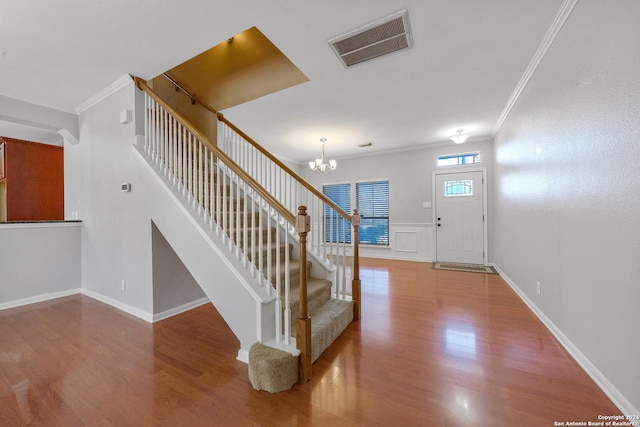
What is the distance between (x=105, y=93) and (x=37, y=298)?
2.84 m

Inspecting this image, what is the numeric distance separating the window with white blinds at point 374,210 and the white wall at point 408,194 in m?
0.15

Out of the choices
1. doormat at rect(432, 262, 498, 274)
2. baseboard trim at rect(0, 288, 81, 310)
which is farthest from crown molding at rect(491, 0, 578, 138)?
baseboard trim at rect(0, 288, 81, 310)

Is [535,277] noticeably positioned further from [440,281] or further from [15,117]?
[15,117]

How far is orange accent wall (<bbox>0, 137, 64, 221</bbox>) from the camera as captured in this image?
13.5ft

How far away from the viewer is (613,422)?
1.34 metres

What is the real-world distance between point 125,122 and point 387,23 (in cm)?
293

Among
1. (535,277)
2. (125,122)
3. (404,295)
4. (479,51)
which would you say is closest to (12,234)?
(125,122)

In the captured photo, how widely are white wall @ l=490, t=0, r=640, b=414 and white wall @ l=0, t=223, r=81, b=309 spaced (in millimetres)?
5673

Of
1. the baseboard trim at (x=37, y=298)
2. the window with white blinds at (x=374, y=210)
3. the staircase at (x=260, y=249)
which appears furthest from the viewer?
the window with white blinds at (x=374, y=210)

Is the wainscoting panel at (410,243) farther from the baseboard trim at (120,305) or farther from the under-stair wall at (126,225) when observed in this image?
the baseboard trim at (120,305)

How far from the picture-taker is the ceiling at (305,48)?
1.84 m

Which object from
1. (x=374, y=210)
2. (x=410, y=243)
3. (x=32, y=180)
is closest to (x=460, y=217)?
(x=410, y=243)

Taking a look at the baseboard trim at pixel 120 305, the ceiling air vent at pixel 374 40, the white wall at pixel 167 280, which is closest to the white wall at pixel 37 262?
the baseboard trim at pixel 120 305

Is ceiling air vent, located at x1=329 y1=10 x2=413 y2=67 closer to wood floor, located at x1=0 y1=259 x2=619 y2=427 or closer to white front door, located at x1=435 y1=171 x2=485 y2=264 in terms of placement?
wood floor, located at x1=0 y1=259 x2=619 y2=427
